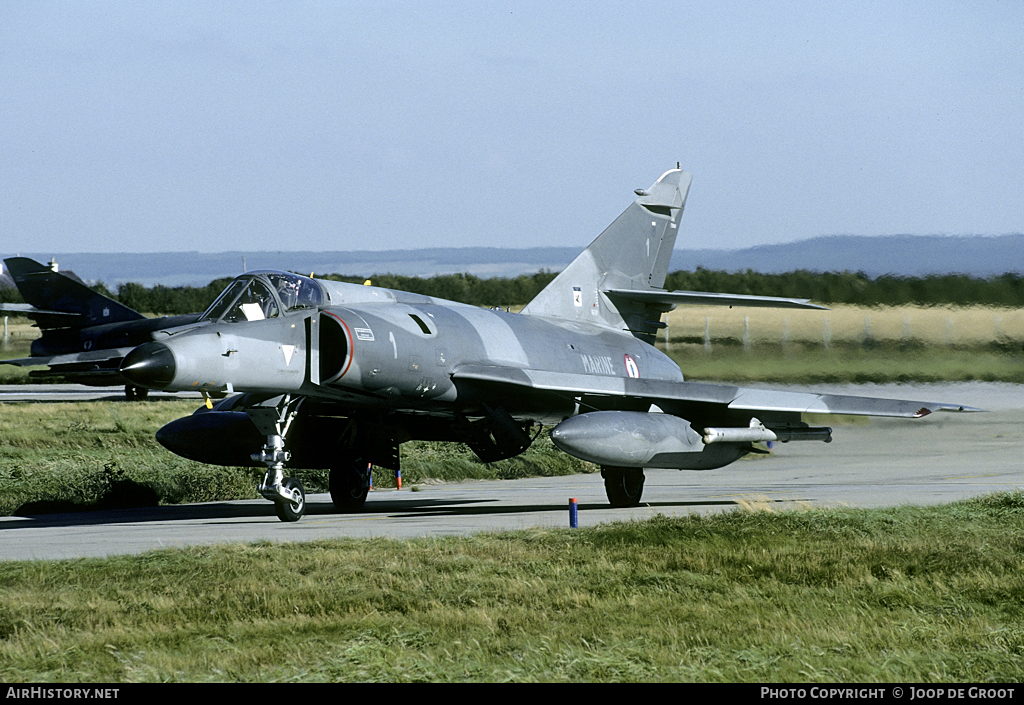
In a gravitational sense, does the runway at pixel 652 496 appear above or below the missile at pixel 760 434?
below

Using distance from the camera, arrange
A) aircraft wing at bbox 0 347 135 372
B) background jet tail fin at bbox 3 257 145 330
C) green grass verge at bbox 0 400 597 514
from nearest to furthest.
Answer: green grass verge at bbox 0 400 597 514 < aircraft wing at bbox 0 347 135 372 < background jet tail fin at bbox 3 257 145 330

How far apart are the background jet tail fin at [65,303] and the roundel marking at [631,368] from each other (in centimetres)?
2483

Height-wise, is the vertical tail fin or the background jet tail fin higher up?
the vertical tail fin

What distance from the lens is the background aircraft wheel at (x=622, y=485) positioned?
56.6ft

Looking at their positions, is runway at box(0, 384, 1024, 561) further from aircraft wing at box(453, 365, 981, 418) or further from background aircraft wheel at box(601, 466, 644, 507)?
aircraft wing at box(453, 365, 981, 418)

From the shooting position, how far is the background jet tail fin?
130ft

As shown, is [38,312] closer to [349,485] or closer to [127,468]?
[127,468]

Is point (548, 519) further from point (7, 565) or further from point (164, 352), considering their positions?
point (7, 565)

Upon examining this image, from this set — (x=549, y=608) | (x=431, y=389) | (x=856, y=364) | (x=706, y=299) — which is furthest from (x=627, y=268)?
(x=549, y=608)

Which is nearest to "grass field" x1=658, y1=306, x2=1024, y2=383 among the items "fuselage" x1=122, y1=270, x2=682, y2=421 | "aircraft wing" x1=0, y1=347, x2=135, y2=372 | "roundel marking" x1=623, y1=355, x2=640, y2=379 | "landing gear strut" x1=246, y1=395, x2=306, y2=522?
"roundel marking" x1=623, y1=355, x2=640, y2=379

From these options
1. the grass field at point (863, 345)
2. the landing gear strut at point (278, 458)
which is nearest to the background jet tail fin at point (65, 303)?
the grass field at point (863, 345)

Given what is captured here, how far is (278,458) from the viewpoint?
13758 mm

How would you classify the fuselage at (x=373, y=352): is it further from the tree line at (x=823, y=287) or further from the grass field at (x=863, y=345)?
the grass field at (x=863, y=345)

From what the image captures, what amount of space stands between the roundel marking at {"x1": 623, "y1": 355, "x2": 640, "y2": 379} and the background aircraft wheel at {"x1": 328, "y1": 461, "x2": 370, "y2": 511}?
16.0 ft
